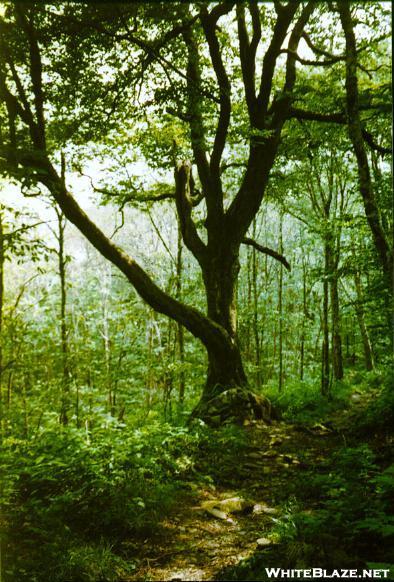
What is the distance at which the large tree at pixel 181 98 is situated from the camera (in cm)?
571

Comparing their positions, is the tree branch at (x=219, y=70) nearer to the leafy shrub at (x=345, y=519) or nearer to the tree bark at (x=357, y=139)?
the tree bark at (x=357, y=139)

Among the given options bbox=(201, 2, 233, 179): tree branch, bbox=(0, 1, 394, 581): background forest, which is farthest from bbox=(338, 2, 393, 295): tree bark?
bbox=(201, 2, 233, 179): tree branch

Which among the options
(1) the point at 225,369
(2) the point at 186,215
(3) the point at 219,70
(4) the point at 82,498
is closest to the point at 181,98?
(3) the point at 219,70

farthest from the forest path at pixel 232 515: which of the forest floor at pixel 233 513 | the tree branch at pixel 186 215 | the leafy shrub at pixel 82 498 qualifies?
the tree branch at pixel 186 215

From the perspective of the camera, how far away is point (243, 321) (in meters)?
13.4

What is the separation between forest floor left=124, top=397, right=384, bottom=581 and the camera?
10.5ft

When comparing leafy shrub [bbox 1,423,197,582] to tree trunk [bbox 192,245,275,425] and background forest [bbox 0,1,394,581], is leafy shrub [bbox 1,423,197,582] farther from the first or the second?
tree trunk [bbox 192,245,275,425]

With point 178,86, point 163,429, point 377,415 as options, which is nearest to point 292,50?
point 178,86

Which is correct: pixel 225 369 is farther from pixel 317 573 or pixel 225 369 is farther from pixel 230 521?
pixel 317 573

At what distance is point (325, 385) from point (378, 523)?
27.7 feet

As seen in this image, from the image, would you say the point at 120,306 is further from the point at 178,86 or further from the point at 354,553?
the point at 354,553

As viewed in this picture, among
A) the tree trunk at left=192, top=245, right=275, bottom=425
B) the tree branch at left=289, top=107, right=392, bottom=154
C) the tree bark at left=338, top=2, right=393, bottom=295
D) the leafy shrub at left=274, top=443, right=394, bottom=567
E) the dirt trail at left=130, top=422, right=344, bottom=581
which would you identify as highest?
the tree branch at left=289, top=107, right=392, bottom=154

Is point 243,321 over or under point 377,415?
over

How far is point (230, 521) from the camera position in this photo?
3.99 meters
